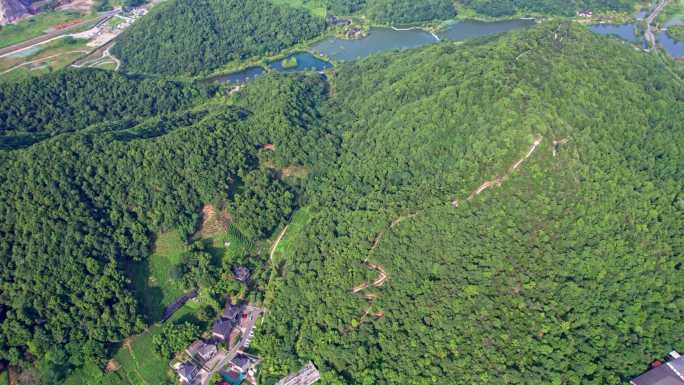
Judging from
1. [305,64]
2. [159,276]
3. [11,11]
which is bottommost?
[159,276]

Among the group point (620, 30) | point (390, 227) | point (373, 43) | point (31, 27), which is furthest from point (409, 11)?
point (31, 27)

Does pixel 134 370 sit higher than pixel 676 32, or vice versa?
pixel 676 32

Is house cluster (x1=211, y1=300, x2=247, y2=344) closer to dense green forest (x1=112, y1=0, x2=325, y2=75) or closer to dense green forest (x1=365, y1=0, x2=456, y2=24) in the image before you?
dense green forest (x1=112, y1=0, x2=325, y2=75)

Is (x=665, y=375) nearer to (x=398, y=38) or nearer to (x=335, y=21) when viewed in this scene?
(x=398, y=38)

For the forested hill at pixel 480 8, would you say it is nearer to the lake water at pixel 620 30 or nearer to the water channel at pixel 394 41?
the water channel at pixel 394 41

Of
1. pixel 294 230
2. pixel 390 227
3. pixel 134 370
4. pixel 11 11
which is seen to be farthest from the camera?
pixel 11 11
